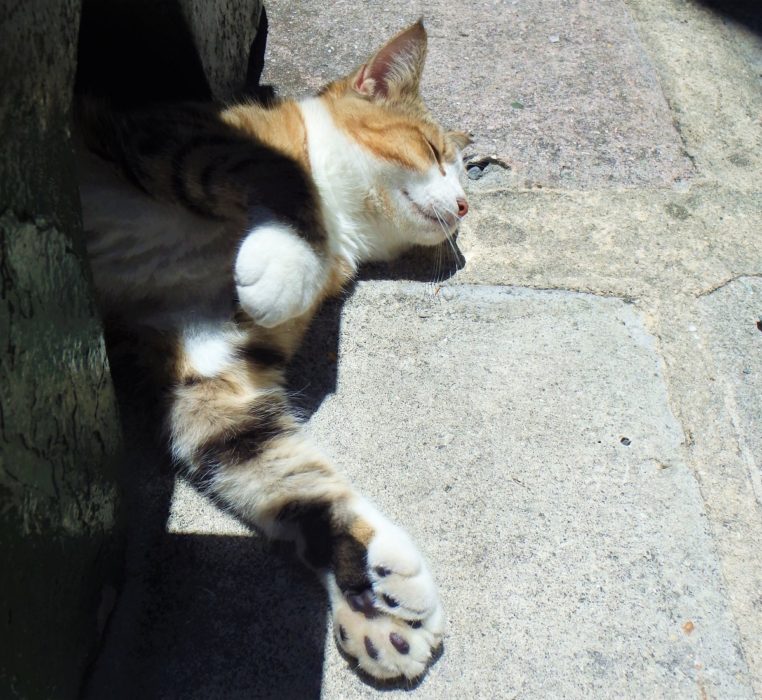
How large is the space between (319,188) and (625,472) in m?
1.09

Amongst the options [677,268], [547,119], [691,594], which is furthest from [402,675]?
[547,119]

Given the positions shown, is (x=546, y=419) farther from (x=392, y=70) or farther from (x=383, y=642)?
(x=392, y=70)

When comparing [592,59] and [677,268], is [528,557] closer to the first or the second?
[677,268]

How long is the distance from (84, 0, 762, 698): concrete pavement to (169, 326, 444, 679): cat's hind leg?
5cm

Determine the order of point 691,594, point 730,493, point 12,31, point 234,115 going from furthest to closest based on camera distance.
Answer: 1. point 234,115
2. point 730,493
3. point 691,594
4. point 12,31

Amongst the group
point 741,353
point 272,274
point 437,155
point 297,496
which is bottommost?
point 297,496

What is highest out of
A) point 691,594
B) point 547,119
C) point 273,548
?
point 547,119

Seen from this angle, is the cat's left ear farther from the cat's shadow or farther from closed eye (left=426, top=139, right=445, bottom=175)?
the cat's shadow

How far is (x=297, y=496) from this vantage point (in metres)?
1.73

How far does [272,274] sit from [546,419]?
0.74 meters

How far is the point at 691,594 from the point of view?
1583mm

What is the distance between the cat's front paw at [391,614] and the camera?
1.46 meters

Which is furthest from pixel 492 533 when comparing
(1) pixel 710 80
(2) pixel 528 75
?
(1) pixel 710 80

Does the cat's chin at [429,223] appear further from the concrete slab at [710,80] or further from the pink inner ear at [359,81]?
the concrete slab at [710,80]
